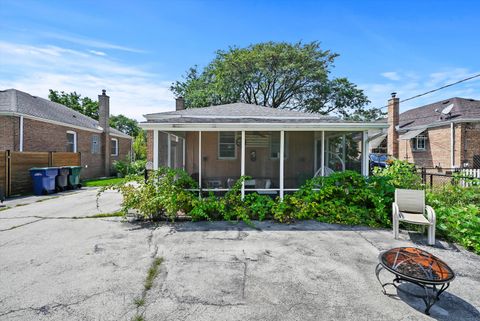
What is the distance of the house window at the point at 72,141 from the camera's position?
52.1 feet

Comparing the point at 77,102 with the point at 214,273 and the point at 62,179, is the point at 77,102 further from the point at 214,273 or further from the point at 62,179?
the point at 214,273

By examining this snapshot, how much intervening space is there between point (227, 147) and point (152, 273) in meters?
6.15

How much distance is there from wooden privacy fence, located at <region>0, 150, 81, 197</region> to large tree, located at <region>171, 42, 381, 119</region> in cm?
1411

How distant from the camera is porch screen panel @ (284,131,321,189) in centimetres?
926

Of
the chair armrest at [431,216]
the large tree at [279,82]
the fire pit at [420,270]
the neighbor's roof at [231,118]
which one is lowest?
the fire pit at [420,270]

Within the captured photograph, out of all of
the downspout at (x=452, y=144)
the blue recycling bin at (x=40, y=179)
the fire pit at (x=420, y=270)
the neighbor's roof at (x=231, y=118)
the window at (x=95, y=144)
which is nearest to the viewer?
the fire pit at (x=420, y=270)

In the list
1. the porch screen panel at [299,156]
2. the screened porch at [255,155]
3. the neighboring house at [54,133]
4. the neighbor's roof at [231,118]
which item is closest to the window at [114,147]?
the neighboring house at [54,133]

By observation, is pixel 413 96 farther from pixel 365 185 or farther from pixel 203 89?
pixel 203 89

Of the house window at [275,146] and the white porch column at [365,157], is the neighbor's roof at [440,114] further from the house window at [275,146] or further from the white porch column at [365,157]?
the house window at [275,146]

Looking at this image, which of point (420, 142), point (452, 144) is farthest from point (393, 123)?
point (452, 144)

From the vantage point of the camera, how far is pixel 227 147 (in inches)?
360

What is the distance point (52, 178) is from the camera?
34.9ft

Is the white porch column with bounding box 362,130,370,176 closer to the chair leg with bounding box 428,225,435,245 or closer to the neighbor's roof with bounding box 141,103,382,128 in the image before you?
the neighbor's roof with bounding box 141,103,382,128

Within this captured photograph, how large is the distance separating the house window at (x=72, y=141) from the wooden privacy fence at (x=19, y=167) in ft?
15.6
